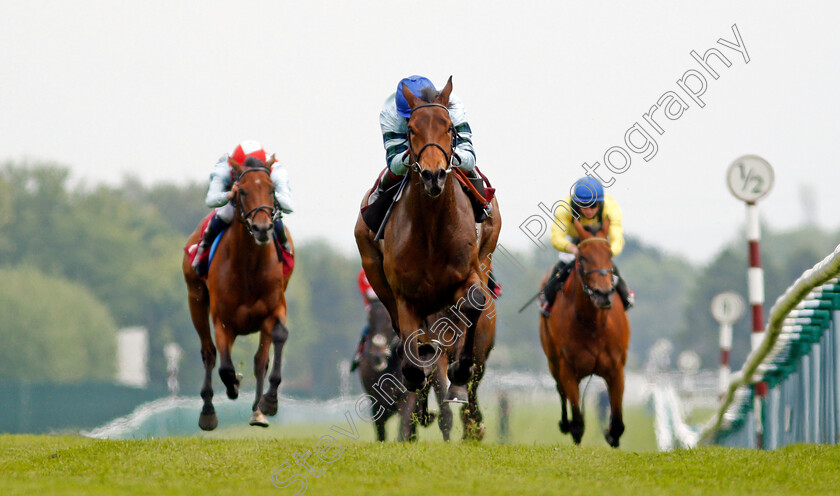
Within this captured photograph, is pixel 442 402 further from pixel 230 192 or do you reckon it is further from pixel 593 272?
pixel 230 192

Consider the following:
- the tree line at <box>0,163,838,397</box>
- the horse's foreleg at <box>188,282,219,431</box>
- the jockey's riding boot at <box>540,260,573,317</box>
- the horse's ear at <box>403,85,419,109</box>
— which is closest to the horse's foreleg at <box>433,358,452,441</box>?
the jockey's riding boot at <box>540,260,573,317</box>

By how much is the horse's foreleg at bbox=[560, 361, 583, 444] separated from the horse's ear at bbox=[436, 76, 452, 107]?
14.1ft

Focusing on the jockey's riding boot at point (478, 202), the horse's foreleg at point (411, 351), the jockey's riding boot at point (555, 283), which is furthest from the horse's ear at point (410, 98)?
the jockey's riding boot at point (555, 283)

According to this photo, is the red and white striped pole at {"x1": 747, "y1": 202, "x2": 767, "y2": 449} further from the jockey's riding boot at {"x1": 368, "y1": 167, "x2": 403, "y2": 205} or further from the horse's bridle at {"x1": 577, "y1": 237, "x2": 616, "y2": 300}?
the jockey's riding boot at {"x1": 368, "y1": 167, "x2": 403, "y2": 205}

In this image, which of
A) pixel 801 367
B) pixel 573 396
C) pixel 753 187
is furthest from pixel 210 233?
pixel 753 187

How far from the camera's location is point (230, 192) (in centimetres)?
983

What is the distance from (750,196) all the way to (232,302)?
725 cm

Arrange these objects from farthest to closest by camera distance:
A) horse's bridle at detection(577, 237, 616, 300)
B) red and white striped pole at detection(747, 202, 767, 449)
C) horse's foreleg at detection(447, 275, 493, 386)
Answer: red and white striped pole at detection(747, 202, 767, 449), horse's bridle at detection(577, 237, 616, 300), horse's foreleg at detection(447, 275, 493, 386)

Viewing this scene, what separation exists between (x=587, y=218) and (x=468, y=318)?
142 inches

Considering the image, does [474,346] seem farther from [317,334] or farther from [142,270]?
[317,334]

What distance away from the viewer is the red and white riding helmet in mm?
10336

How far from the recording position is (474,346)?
25.8 ft

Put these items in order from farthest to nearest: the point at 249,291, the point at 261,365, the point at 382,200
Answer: the point at 261,365 < the point at 249,291 < the point at 382,200

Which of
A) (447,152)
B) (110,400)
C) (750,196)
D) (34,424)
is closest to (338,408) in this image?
(110,400)
